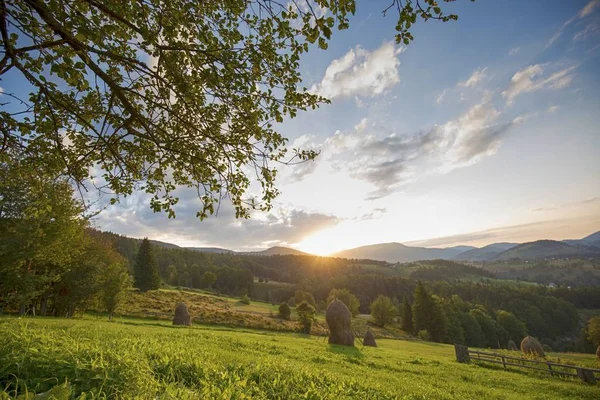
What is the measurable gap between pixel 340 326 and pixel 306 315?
18.1 metres

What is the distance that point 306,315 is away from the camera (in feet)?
154

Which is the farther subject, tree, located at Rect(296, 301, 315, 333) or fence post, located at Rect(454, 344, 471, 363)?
tree, located at Rect(296, 301, 315, 333)

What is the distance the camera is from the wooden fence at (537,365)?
17883 mm

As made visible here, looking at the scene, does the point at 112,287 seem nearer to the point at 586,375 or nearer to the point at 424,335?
the point at 586,375

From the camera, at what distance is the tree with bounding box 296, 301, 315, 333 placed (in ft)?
154

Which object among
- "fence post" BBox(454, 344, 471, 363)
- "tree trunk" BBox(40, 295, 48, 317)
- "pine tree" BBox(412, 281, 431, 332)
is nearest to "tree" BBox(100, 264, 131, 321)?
"tree trunk" BBox(40, 295, 48, 317)

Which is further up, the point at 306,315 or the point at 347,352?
the point at 347,352

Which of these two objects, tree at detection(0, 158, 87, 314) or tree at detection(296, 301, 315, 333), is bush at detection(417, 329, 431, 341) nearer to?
tree at detection(296, 301, 315, 333)

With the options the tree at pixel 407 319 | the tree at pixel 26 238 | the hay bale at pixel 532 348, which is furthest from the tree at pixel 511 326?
the tree at pixel 26 238

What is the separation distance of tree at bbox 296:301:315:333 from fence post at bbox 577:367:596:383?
33732mm

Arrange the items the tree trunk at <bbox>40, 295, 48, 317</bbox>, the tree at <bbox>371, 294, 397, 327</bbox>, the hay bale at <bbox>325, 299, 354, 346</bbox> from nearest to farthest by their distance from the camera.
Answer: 1. the hay bale at <bbox>325, 299, 354, 346</bbox>
2. the tree trunk at <bbox>40, 295, 48, 317</bbox>
3. the tree at <bbox>371, 294, 397, 327</bbox>

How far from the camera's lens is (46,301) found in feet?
103

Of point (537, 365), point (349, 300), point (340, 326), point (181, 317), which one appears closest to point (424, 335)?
point (349, 300)

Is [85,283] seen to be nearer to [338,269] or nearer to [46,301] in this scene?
[46,301]
